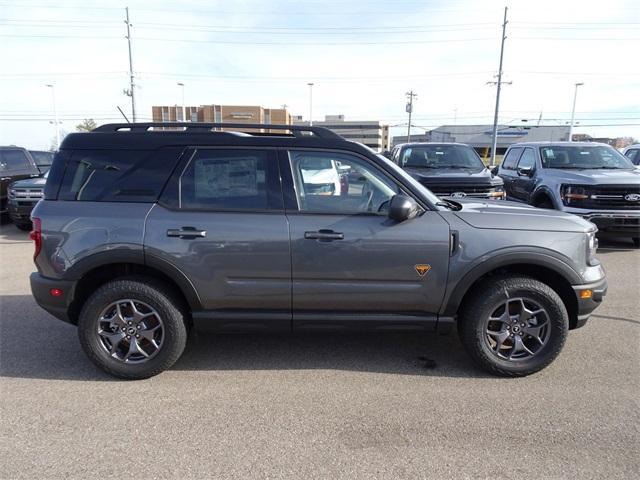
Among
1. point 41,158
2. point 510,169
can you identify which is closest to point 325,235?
point 510,169

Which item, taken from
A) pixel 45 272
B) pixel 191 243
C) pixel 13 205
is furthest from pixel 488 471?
pixel 13 205

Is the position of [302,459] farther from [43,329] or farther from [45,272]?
[43,329]

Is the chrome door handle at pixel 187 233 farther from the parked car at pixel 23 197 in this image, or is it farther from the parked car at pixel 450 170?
the parked car at pixel 23 197

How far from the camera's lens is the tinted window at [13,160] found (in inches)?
445

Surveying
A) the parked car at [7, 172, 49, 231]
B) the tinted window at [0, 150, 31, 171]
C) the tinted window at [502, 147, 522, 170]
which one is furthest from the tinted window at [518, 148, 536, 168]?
the tinted window at [0, 150, 31, 171]

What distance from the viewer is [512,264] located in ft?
11.5

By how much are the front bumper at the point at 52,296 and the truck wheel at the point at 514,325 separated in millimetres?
3103

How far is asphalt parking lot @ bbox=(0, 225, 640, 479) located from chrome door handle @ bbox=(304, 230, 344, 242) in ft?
3.67

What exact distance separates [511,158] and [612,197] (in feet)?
11.5

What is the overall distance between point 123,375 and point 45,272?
1015 millimetres

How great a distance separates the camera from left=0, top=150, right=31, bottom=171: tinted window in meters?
11.3

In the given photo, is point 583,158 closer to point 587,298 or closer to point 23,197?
point 587,298

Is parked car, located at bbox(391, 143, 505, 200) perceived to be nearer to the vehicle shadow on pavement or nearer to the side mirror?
the vehicle shadow on pavement

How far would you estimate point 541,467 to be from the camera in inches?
100
